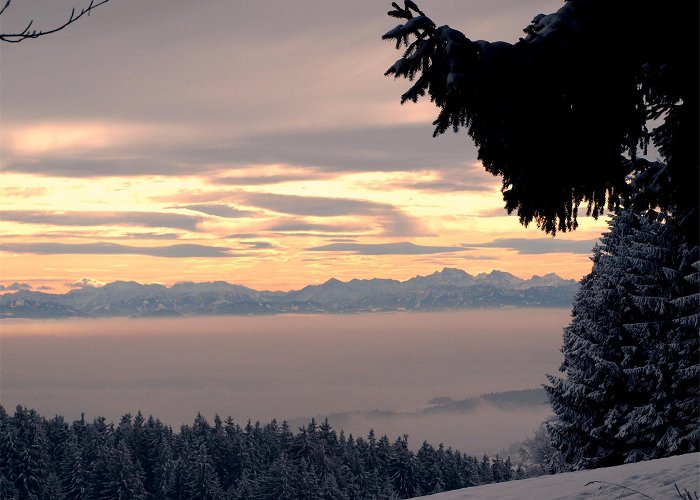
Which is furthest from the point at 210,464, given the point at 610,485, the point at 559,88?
the point at 559,88

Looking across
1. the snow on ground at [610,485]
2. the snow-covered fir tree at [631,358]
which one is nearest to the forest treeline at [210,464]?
the snow-covered fir tree at [631,358]

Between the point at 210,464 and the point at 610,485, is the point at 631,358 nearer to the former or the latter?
the point at 610,485

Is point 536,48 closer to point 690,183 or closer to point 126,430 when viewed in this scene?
point 690,183

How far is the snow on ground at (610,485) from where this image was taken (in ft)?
29.8

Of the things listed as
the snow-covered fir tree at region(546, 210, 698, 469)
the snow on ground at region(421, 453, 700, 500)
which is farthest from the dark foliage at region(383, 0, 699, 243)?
the snow-covered fir tree at region(546, 210, 698, 469)

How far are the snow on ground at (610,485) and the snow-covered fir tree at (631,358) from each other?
10.9 metres

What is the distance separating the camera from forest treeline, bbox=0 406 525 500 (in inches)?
3061

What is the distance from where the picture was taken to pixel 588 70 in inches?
266

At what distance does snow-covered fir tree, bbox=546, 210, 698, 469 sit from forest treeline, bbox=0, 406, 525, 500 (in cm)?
5255

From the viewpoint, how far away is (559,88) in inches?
265

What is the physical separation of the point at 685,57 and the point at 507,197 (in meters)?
2.34

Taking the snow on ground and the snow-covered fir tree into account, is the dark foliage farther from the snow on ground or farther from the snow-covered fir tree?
the snow-covered fir tree

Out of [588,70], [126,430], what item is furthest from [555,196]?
[126,430]

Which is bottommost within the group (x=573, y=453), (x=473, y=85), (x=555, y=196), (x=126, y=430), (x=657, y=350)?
(x=126, y=430)
